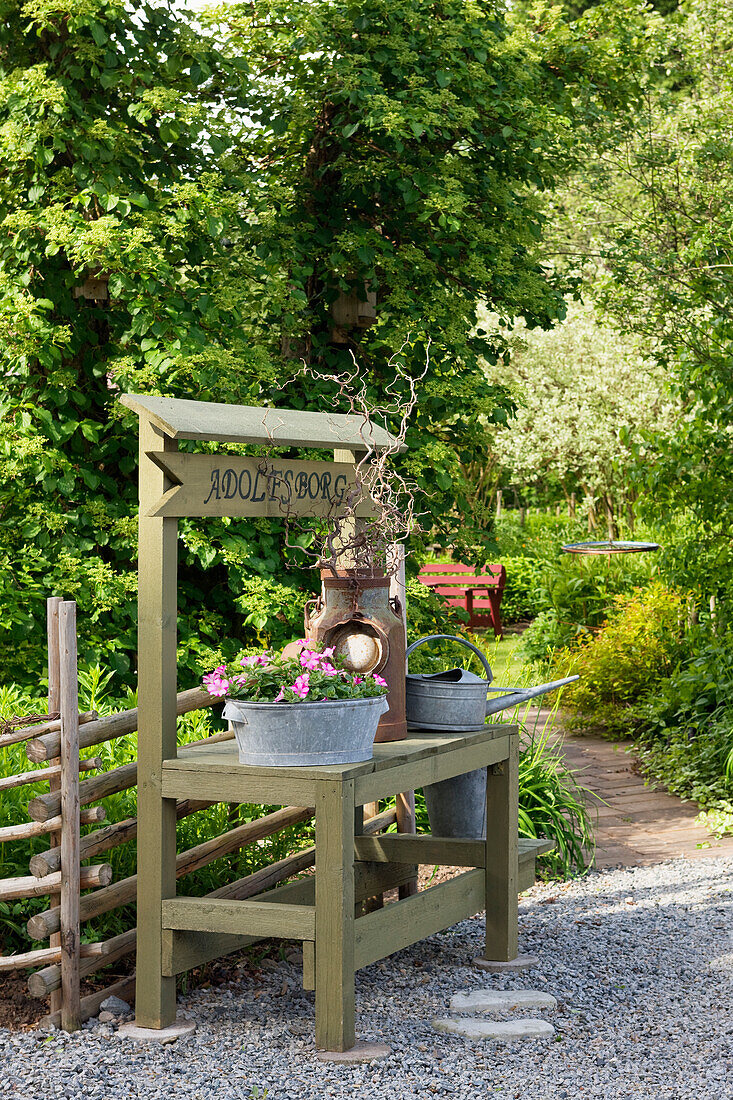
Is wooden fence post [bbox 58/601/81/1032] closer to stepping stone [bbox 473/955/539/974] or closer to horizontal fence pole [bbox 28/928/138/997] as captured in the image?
horizontal fence pole [bbox 28/928/138/997]

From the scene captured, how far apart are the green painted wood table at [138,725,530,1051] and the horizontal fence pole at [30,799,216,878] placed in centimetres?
25

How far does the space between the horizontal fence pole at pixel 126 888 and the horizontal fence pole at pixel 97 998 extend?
0.22 metres

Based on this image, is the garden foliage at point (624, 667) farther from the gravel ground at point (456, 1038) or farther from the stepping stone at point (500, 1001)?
the stepping stone at point (500, 1001)

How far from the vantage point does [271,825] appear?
13.3 feet

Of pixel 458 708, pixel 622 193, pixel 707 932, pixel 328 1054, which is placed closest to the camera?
pixel 328 1054

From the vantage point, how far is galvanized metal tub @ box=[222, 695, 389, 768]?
10.2 feet


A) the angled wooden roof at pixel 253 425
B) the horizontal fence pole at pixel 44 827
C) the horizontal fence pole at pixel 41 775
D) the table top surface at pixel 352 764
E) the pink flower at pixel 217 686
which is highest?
the angled wooden roof at pixel 253 425

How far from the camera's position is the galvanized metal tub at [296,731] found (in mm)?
3096

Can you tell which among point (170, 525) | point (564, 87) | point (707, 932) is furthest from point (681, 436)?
point (170, 525)

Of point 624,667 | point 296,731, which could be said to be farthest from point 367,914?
point 624,667

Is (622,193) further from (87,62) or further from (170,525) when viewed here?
(170,525)

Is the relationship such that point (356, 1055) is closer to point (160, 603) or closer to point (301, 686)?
point (301, 686)

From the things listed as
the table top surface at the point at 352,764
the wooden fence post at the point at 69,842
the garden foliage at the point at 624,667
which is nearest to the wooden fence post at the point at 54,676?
the wooden fence post at the point at 69,842

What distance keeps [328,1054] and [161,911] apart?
23.7 inches
